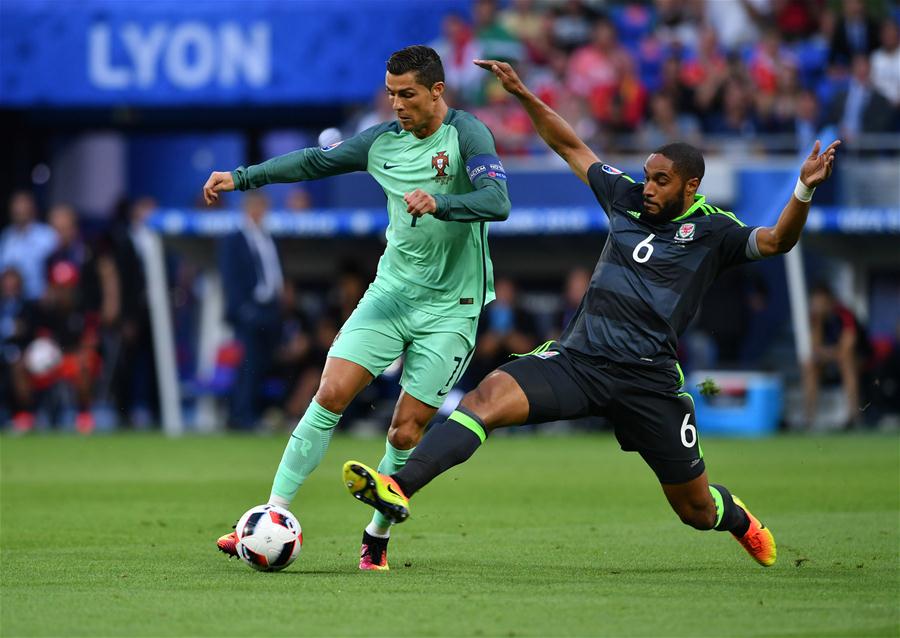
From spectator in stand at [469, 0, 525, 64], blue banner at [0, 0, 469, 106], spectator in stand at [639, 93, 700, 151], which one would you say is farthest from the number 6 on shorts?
blue banner at [0, 0, 469, 106]

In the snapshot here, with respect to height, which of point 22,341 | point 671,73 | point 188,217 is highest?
point 671,73

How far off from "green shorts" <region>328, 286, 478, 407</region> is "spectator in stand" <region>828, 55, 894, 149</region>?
12496 mm

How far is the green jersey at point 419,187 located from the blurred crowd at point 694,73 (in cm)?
1134

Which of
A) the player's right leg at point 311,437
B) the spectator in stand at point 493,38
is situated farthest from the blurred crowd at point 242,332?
the player's right leg at point 311,437

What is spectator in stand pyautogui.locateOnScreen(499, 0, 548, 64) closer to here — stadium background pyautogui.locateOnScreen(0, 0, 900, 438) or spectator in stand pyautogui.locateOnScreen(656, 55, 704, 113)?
stadium background pyautogui.locateOnScreen(0, 0, 900, 438)

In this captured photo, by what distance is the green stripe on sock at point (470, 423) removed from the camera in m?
7.46

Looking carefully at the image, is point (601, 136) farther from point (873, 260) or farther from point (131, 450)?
point (131, 450)

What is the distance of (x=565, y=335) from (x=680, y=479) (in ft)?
3.02

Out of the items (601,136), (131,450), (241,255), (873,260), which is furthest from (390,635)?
(873,260)

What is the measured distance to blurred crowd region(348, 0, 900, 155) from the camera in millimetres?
20031

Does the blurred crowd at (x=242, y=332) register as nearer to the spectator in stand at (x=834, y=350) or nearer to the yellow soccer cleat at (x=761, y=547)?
the spectator in stand at (x=834, y=350)

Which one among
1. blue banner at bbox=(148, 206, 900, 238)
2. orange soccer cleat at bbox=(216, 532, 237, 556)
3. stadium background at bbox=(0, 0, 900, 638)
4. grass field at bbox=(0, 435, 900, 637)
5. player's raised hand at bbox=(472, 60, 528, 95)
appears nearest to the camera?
grass field at bbox=(0, 435, 900, 637)

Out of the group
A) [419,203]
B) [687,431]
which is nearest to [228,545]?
[419,203]

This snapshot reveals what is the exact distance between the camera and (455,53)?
Answer: 2081 cm
